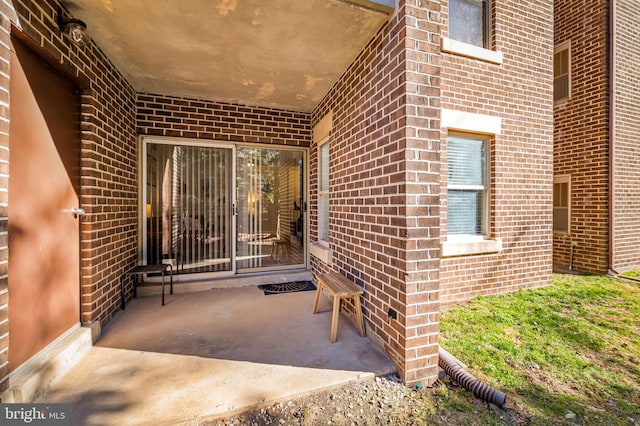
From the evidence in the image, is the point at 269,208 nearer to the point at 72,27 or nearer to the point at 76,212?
the point at 76,212

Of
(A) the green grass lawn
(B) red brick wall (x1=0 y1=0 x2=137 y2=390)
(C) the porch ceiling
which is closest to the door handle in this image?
(B) red brick wall (x1=0 y1=0 x2=137 y2=390)

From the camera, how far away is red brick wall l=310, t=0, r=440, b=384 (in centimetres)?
199

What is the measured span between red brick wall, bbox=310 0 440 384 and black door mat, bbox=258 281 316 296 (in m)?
1.64

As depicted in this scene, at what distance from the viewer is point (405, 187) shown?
199 cm

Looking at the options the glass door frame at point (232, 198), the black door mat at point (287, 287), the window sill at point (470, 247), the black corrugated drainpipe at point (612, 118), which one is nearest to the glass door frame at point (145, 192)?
the glass door frame at point (232, 198)

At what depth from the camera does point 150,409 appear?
1.63 m

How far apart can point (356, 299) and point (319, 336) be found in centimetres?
52

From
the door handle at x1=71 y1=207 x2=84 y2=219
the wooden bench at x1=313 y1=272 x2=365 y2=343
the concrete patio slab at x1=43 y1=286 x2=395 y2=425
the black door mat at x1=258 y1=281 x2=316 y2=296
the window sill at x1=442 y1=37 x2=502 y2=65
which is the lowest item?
the concrete patio slab at x1=43 y1=286 x2=395 y2=425

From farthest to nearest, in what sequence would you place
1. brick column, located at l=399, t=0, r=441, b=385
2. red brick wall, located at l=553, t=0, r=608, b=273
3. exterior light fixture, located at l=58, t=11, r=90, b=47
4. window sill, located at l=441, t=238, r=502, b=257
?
red brick wall, located at l=553, t=0, r=608, b=273
window sill, located at l=441, t=238, r=502, b=257
exterior light fixture, located at l=58, t=11, r=90, b=47
brick column, located at l=399, t=0, r=441, b=385

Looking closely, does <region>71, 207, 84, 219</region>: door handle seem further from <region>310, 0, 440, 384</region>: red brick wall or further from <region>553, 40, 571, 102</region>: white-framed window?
<region>553, 40, 571, 102</region>: white-framed window

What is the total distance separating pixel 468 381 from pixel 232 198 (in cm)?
379

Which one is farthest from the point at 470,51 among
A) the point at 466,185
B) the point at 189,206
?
the point at 189,206

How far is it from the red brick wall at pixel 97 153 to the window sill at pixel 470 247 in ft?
13.1

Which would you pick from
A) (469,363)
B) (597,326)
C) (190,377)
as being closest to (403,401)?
(469,363)
